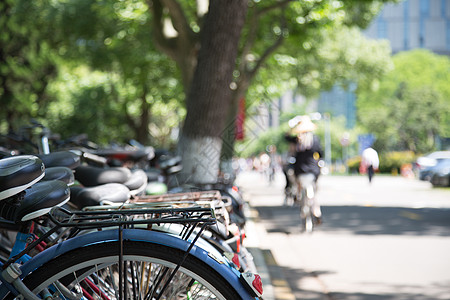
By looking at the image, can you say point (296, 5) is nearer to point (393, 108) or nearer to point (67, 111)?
point (67, 111)

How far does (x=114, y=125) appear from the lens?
2706 cm

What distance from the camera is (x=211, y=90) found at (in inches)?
309

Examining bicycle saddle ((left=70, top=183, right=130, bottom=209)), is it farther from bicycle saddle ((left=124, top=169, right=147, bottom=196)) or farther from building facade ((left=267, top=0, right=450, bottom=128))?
building facade ((left=267, top=0, right=450, bottom=128))

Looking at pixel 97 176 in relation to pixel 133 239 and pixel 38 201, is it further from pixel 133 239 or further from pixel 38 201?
pixel 133 239

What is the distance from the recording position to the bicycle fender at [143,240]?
2090mm

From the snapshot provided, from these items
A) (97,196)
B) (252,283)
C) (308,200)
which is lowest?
(308,200)

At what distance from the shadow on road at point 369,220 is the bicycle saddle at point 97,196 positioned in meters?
6.80

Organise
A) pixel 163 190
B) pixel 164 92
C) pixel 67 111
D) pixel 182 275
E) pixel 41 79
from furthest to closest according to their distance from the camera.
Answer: pixel 67 111 < pixel 164 92 < pixel 41 79 < pixel 163 190 < pixel 182 275

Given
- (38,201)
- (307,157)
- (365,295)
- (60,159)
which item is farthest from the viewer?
(307,157)

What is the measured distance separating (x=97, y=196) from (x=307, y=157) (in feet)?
22.1

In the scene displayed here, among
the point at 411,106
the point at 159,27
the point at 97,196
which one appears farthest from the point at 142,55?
the point at 411,106

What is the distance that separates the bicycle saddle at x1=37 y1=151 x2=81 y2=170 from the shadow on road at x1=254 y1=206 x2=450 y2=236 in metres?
7.07

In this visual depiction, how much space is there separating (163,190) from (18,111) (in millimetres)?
9871

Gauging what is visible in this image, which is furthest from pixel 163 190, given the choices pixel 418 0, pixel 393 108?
pixel 418 0
